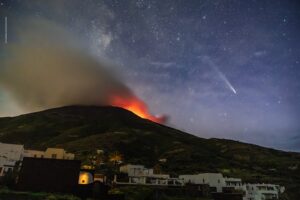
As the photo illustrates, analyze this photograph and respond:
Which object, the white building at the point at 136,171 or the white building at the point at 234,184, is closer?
the white building at the point at 234,184

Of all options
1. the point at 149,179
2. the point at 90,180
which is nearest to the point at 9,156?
the point at 90,180

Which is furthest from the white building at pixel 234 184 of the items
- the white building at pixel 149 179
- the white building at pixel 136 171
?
the white building at pixel 136 171

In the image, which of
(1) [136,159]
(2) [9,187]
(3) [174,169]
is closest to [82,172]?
(2) [9,187]

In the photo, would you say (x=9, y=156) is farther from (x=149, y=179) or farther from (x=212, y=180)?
(x=212, y=180)

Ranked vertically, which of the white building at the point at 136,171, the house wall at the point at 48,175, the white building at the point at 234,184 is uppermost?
the white building at the point at 136,171

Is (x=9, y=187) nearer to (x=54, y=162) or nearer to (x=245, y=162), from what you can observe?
(x=54, y=162)

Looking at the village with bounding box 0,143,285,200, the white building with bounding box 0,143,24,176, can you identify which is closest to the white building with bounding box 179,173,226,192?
the village with bounding box 0,143,285,200

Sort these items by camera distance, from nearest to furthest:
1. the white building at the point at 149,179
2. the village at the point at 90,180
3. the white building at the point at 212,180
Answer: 1. the village at the point at 90,180
2. the white building at the point at 212,180
3. the white building at the point at 149,179

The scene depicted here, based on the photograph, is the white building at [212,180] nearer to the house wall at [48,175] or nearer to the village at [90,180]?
the village at [90,180]
